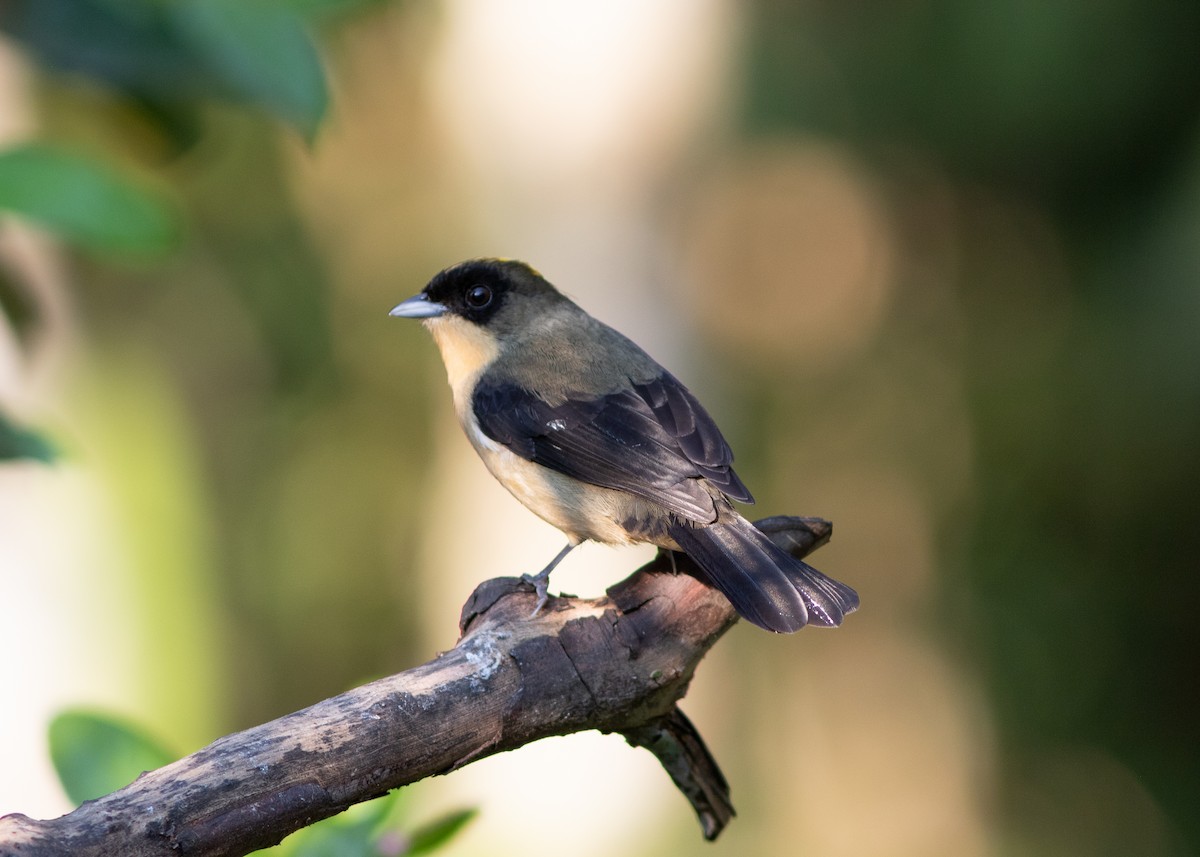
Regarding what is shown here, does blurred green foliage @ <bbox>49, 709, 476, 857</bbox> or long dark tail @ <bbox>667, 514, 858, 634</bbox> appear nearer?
blurred green foliage @ <bbox>49, 709, 476, 857</bbox>

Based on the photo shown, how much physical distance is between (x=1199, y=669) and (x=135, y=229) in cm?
631

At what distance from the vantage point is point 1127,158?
6922 millimetres

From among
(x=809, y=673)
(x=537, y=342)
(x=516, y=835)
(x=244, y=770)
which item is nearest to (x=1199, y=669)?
(x=809, y=673)

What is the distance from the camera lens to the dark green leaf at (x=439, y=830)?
2.14 meters

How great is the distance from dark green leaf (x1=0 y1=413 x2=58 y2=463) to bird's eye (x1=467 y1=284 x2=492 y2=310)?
1.46 metres

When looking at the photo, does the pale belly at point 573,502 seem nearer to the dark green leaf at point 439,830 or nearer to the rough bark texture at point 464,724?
the rough bark texture at point 464,724

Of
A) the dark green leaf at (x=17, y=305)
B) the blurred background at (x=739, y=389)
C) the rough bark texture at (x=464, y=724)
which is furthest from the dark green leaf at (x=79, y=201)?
the blurred background at (x=739, y=389)

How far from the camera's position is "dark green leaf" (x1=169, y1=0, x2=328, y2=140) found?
295 cm

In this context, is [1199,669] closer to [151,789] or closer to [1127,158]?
[1127,158]

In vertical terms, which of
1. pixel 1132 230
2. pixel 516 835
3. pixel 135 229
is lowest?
pixel 516 835

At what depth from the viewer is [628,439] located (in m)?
3.43

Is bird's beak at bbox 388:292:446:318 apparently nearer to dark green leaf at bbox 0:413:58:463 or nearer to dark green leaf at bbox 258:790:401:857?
dark green leaf at bbox 0:413:58:463

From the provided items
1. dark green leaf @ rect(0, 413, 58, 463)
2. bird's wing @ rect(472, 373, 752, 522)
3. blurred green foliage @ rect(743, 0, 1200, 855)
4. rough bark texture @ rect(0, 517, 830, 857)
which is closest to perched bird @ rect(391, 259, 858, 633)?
bird's wing @ rect(472, 373, 752, 522)

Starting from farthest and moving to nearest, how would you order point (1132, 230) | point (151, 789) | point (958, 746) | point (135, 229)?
point (958, 746) → point (1132, 230) → point (135, 229) → point (151, 789)
